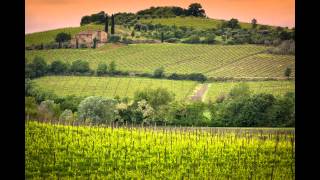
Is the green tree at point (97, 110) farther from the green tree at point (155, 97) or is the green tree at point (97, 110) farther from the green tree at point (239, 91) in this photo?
the green tree at point (239, 91)

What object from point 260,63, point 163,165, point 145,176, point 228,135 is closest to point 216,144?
point 228,135

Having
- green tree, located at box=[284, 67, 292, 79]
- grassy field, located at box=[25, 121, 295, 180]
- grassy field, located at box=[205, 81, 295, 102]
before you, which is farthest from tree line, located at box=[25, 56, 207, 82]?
grassy field, located at box=[25, 121, 295, 180]

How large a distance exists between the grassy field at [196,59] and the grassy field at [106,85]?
0.59m

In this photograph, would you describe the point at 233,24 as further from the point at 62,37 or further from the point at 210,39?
the point at 62,37

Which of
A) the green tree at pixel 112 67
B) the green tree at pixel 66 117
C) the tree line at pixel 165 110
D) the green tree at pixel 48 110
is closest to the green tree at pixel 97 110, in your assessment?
the tree line at pixel 165 110

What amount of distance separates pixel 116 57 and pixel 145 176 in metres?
10.5

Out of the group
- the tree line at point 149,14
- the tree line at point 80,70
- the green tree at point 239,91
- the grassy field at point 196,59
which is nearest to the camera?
the tree line at point 149,14

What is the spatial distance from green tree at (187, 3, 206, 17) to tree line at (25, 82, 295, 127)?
3218mm

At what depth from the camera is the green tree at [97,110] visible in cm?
1474

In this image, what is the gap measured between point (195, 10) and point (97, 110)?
168 inches

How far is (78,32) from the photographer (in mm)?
16125

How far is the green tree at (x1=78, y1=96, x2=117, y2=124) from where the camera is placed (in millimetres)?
14742

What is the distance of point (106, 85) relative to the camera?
766 inches
